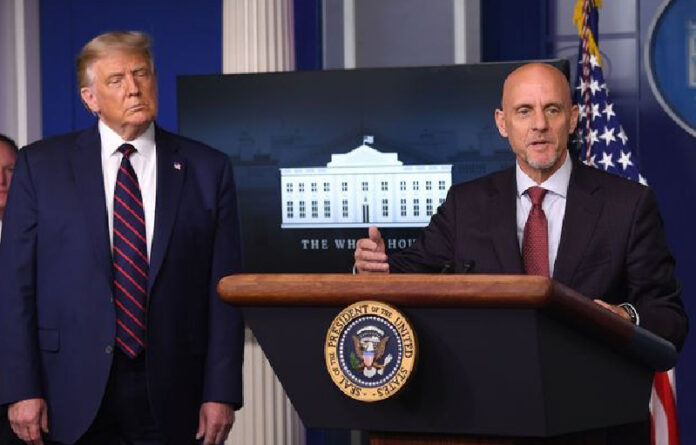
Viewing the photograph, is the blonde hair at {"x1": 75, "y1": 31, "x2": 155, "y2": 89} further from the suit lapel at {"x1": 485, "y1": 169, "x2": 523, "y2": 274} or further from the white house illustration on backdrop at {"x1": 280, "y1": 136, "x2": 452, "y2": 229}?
the white house illustration on backdrop at {"x1": 280, "y1": 136, "x2": 452, "y2": 229}

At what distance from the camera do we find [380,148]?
4547 mm

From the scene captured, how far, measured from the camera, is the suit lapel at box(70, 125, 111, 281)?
2.73 meters

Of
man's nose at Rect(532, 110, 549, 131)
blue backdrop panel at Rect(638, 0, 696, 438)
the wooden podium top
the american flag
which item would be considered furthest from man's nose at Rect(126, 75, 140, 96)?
blue backdrop panel at Rect(638, 0, 696, 438)

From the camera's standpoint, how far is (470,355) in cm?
169

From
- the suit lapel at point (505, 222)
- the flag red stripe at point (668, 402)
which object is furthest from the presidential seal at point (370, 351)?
the flag red stripe at point (668, 402)

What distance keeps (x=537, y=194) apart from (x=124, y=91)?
0.99 m

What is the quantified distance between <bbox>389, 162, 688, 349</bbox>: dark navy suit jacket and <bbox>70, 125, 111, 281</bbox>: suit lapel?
792 millimetres

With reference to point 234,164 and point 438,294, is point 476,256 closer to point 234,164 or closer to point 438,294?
point 438,294

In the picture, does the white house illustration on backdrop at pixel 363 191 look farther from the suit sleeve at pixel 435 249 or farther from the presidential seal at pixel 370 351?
the presidential seal at pixel 370 351

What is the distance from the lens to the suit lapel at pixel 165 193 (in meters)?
2.77

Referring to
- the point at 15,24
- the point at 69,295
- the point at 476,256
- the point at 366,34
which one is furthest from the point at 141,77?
the point at 15,24

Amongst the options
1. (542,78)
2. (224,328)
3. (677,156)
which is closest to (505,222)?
(542,78)

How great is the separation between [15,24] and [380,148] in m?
2.18

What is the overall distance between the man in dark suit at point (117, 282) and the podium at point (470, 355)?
986 mm
